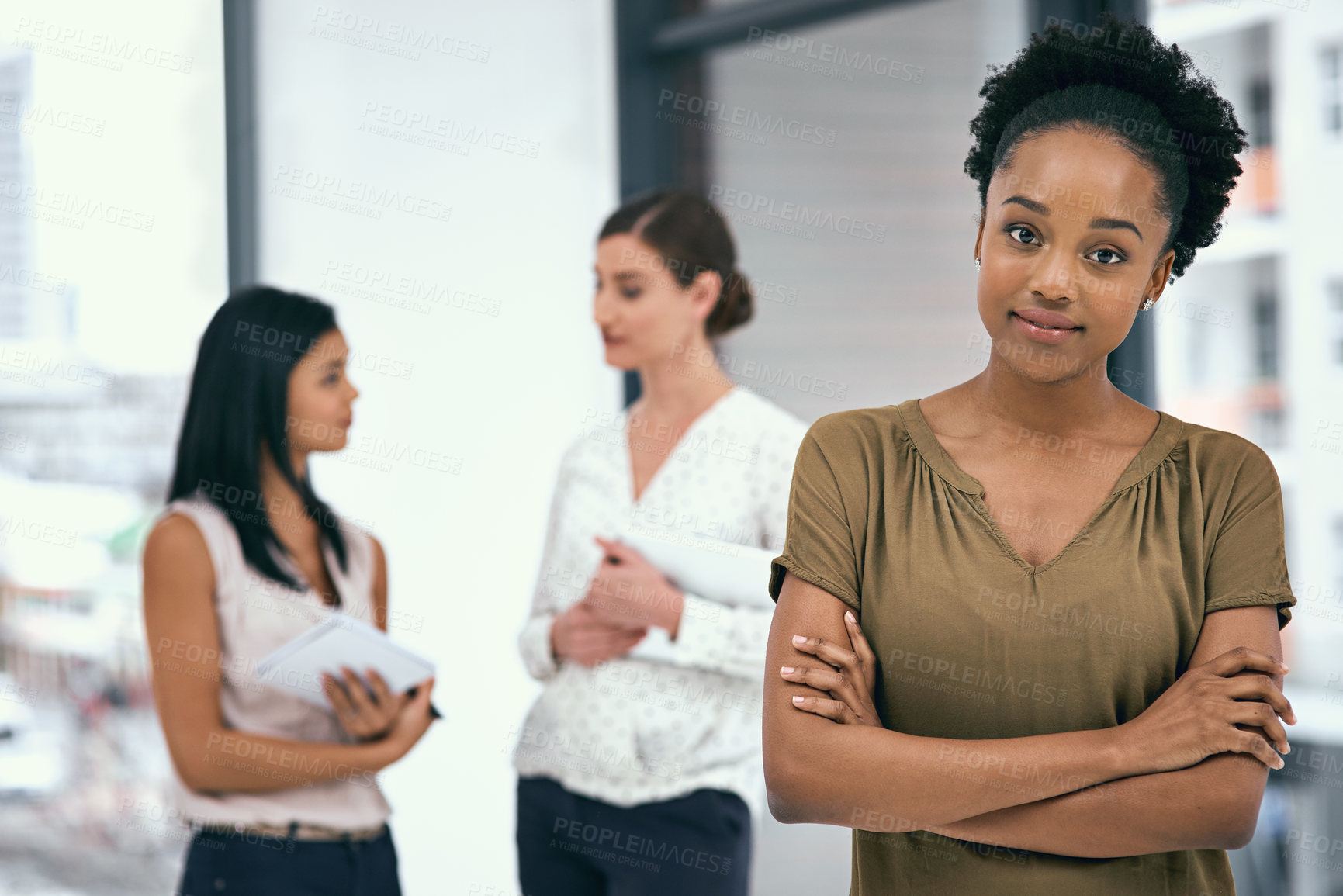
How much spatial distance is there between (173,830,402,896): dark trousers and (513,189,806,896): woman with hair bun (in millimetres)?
423

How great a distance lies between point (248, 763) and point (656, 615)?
852 millimetres

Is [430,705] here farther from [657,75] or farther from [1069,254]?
[657,75]

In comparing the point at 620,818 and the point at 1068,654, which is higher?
the point at 1068,654

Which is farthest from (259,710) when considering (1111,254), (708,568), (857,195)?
(857,195)

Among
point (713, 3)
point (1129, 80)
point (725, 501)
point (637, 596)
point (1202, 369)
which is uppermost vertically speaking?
point (713, 3)

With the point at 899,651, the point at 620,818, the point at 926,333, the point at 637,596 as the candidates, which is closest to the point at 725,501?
the point at 637,596

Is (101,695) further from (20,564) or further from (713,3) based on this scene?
(713,3)

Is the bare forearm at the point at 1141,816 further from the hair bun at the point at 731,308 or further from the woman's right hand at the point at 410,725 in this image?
the hair bun at the point at 731,308

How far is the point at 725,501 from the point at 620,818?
709 millimetres

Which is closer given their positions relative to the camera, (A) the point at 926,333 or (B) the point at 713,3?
(A) the point at 926,333

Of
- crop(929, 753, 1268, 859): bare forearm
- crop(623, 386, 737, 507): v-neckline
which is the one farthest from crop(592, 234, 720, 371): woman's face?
crop(929, 753, 1268, 859): bare forearm

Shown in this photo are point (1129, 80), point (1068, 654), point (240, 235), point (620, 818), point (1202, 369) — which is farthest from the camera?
point (240, 235)

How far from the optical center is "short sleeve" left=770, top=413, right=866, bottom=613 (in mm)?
1303

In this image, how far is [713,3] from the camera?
3.51 meters
